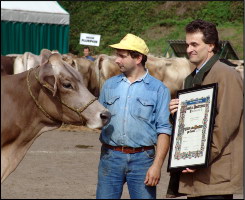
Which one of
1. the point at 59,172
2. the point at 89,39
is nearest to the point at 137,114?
the point at 59,172

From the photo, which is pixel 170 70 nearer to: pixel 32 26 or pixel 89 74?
pixel 89 74

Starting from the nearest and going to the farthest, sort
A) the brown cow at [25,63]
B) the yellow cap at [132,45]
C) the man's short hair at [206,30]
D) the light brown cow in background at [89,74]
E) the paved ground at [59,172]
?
the man's short hair at [206,30]
the yellow cap at [132,45]
the paved ground at [59,172]
the brown cow at [25,63]
the light brown cow in background at [89,74]

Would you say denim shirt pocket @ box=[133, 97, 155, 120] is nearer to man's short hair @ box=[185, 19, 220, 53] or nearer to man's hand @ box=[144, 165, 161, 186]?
man's hand @ box=[144, 165, 161, 186]

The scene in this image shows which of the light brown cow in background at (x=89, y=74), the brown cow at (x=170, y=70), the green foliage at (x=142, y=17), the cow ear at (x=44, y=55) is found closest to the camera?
the cow ear at (x=44, y=55)

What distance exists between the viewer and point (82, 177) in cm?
903

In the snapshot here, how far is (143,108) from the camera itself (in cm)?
474

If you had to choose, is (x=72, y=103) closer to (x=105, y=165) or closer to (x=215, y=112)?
(x=105, y=165)

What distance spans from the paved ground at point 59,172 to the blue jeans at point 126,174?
2913 millimetres

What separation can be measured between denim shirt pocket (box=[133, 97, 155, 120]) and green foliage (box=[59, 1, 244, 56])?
26.3 meters

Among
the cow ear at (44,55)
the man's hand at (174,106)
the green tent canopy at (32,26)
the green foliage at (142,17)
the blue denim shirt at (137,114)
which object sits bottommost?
the green foliage at (142,17)

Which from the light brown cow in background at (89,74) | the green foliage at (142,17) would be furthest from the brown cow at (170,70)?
the green foliage at (142,17)

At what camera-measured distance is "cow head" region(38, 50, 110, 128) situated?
180 inches

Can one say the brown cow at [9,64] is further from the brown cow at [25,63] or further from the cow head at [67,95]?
the cow head at [67,95]

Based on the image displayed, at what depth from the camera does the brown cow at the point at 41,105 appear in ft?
14.7
